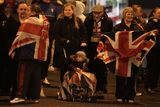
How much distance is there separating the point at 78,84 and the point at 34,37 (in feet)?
4.18

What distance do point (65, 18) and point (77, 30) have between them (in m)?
0.32

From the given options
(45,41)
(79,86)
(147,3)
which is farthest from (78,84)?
(147,3)

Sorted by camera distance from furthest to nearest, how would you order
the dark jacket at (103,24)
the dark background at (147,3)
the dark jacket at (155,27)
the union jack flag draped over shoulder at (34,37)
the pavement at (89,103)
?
1. the dark background at (147,3)
2. the dark jacket at (155,27)
3. the dark jacket at (103,24)
4. the pavement at (89,103)
5. the union jack flag draped over shoulder at (34,37)

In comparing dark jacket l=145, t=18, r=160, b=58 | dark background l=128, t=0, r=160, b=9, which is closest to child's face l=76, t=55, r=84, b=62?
dark jacket l=145, t=18, r=160, b=58

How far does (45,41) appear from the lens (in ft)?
31.9

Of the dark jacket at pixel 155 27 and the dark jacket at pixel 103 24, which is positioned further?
the dark jacket at pixel 155 27

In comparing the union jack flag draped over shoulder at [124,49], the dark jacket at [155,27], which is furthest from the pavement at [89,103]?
the dark jacket at [155,27]

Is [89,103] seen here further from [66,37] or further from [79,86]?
[66,37]

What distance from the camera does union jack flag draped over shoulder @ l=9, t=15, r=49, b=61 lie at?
948cm

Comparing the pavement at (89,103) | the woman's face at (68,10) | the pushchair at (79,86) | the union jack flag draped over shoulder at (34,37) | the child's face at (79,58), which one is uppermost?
the woman's face at (68,10)

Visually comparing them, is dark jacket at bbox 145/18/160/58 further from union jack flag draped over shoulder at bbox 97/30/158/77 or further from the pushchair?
→ the pushchair

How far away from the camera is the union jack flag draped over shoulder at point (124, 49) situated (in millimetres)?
10234

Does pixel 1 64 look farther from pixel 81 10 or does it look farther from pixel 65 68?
pixel 81 10

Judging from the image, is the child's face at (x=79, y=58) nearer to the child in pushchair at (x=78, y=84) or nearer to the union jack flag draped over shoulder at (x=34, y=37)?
the child in pushchair at (x=78, y=84)
